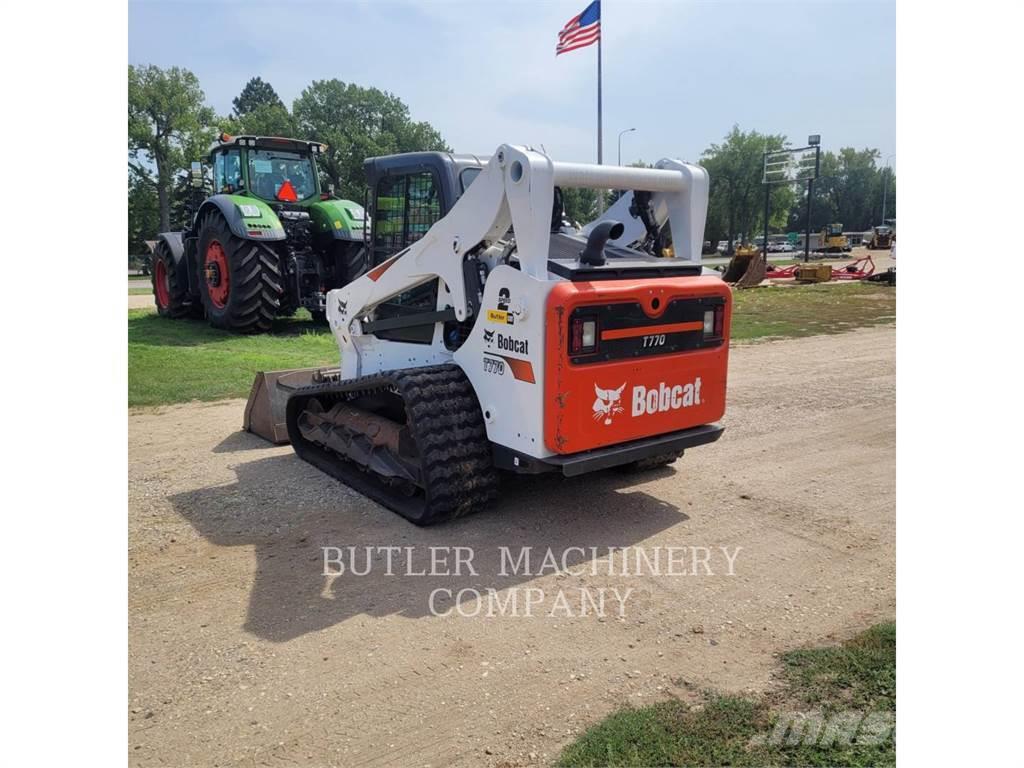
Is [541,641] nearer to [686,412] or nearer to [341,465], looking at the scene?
[686,412]

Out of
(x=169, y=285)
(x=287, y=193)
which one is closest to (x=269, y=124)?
(x=169, y=285)

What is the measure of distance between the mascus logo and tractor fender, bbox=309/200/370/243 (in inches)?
287

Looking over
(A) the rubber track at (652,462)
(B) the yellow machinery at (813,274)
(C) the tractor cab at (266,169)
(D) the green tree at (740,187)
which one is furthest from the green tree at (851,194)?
(A) the rubber track at (652,462)

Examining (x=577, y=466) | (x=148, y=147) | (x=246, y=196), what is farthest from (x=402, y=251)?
(x=148, y=147)

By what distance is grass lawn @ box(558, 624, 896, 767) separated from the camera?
2662 millimetres

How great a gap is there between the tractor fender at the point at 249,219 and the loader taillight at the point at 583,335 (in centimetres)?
770

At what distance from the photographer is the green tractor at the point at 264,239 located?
36.0 ft

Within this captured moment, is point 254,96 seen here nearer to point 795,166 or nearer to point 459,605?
point 795,166

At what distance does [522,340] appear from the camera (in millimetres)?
4340

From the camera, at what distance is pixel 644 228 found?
18.1ft

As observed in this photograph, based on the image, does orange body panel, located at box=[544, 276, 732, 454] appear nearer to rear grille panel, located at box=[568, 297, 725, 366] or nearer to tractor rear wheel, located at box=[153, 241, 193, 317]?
rear grille panel, located at box=[568, 297, 725, 366]

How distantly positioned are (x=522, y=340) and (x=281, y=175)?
9292 millimetres

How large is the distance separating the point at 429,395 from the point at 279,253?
758 cm

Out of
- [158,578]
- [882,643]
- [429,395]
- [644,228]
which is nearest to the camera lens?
[882,643]
